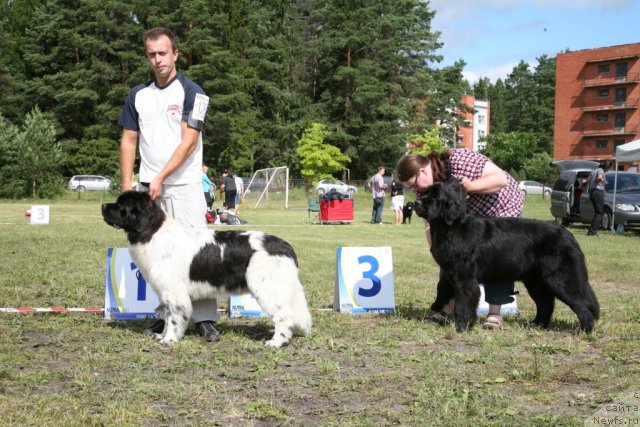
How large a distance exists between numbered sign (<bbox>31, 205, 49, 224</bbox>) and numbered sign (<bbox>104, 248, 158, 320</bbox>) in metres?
13.4

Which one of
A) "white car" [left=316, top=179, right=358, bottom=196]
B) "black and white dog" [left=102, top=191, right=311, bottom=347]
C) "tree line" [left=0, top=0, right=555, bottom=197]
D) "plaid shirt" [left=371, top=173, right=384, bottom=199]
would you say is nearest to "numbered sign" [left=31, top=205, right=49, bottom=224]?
"plaid shirt" [left=371, top=173, right=384, bottom=199]

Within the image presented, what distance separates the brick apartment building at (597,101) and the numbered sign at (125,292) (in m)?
66.3

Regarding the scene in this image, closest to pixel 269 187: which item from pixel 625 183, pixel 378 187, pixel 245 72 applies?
pixel 378 187

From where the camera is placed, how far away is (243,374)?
4145mm

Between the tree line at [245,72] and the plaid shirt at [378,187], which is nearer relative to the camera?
the plaid shirt at [378,187]

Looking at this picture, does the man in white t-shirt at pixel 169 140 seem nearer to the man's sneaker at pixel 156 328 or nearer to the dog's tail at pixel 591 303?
the man's sneaker at pixel 156 328

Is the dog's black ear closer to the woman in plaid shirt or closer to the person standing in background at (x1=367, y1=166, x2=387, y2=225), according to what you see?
the woman in plaid shirt

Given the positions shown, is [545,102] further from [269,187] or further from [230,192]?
[230,192]

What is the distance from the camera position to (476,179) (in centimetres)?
557

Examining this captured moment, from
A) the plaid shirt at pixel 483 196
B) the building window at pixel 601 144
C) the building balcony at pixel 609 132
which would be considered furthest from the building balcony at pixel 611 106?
the plaid shirt at pixel 483 196

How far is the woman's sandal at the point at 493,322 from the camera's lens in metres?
5.61

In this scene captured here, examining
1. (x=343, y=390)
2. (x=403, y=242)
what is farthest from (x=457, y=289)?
(x=403, y=242)

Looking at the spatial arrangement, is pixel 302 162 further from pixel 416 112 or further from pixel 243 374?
pixel 243 374

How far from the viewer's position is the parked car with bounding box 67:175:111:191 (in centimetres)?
4691
